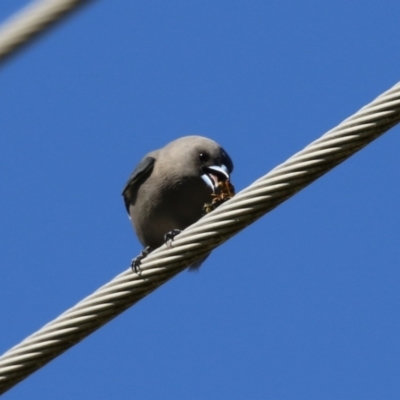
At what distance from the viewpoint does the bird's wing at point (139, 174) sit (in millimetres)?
8219

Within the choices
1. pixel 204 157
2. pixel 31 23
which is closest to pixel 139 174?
pixel 204 157

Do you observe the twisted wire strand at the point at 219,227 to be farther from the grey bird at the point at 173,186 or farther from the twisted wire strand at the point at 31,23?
the grey bird at the point at 173,186

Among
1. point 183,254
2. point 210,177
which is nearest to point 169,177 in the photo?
point 210,177

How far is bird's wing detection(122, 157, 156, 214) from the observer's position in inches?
324

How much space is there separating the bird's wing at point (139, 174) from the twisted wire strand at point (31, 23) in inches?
213

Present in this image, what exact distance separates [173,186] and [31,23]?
525 centimetres

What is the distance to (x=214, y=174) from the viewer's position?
8.12 meters

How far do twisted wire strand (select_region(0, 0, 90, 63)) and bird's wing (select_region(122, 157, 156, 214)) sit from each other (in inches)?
213

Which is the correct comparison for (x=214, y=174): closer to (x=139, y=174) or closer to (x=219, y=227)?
(x=139, y=174)

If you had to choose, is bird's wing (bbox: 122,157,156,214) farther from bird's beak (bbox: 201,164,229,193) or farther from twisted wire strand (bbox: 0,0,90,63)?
twisted wire strand (bbox: 0,0,90,63)

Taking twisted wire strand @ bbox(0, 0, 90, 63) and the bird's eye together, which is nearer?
twisted wire strand @ bbox(0, 0, 90, 63)

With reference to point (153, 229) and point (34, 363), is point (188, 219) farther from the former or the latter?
point (34, 363)

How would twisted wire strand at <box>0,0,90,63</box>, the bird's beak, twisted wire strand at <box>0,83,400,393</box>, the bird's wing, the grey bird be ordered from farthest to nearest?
the bird's wing → the bird's beak → the grey bird → twisted wire strand at <box>0,83,400,393</box> → twisted wire strand at <box>0,0,90,63</box>

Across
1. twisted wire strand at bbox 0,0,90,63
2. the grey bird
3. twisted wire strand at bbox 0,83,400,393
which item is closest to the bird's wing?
the grey bird
